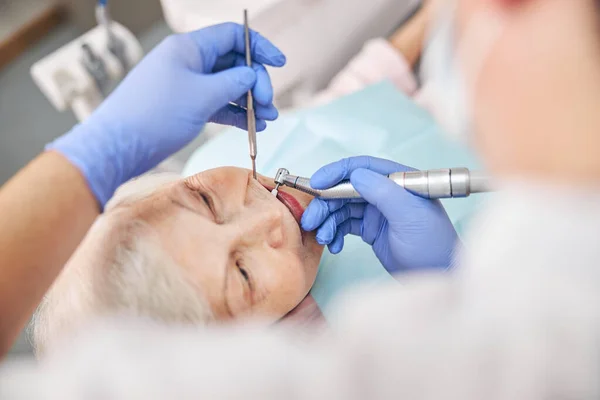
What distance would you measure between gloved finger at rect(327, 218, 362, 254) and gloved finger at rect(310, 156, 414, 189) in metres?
0.11

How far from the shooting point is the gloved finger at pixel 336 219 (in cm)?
82

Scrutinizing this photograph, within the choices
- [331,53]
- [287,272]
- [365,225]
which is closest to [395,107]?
[331,53]

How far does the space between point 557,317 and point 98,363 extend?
0.35 meters

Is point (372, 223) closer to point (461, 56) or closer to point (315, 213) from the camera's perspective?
point (315, 213)

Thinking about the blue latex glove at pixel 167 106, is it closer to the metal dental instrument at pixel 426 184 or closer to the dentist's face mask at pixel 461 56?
the metal dental instrument at pixel 426 184

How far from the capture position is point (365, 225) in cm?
89

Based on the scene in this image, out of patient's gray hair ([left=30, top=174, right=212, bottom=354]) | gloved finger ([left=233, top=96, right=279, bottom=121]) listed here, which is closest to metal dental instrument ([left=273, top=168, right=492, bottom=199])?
gloved finger ([left=233, top=96, right=279, bottom=121])

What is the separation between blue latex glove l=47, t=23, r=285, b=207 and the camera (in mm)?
682

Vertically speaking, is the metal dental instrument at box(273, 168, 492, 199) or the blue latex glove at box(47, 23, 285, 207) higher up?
the blue latex glove at box(47, 23, 285, 207)

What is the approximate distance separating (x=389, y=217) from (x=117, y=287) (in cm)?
40

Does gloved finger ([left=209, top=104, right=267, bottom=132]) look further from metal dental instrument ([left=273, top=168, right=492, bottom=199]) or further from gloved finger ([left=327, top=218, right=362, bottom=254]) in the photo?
gloved finger ([left=327, top=218, right=362, bottom=254])

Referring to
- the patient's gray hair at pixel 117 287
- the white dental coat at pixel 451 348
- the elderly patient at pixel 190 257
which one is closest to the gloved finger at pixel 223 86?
the elderly patient at pixel 190 257

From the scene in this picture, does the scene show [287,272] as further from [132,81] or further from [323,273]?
[132,81]

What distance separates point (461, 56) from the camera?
1.59 ft
